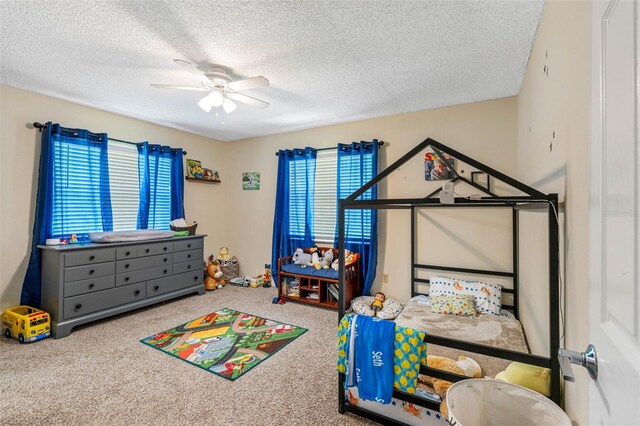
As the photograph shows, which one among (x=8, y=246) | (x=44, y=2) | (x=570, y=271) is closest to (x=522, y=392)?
(x=570, y=271)

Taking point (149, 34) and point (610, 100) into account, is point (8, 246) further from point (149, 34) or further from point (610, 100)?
point (610, 100)

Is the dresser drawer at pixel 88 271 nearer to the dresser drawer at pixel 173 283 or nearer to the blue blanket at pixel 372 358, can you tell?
the dresser drawer at pixel 173 283

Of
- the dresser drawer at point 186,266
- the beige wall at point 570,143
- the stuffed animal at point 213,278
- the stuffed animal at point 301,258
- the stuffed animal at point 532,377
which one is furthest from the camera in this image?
the stuffed animal at point 213,278

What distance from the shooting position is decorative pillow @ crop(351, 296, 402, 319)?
3273 mm

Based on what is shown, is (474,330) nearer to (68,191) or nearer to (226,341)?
(226,341)

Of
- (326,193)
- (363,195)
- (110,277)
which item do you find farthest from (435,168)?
(110,277)

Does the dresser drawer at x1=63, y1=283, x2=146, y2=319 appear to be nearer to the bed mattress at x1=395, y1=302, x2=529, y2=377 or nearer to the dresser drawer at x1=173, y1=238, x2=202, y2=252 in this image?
the dresser drawer at x1=173, y1=238, x2=202, y2=252

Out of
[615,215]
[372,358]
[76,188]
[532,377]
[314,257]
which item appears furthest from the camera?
[314,257]

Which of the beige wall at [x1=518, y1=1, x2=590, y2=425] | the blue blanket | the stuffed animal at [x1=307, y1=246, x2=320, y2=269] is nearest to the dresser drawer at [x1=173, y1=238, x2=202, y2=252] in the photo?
the stuffed animal at [x1=307, y1=246, x2=320, y2=269]

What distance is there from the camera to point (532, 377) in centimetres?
137

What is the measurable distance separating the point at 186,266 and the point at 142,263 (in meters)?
0.61

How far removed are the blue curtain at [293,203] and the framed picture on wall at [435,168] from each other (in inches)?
61.2

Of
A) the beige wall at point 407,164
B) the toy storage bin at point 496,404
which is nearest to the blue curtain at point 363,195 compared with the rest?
the beige wall at point 407,164

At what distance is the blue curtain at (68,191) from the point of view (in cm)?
304
